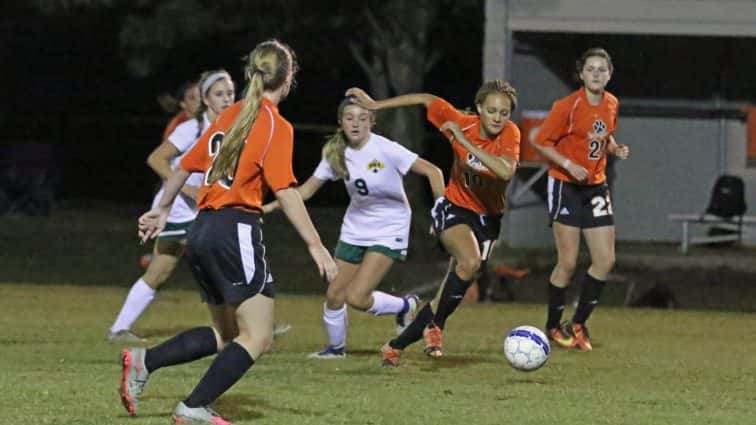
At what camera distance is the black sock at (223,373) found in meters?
8.21

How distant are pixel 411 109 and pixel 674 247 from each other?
8.66 m

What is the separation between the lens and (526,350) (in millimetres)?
10227

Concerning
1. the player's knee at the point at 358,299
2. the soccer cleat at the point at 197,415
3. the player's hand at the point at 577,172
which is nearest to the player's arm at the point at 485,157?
the player's hand at the point at 577,172

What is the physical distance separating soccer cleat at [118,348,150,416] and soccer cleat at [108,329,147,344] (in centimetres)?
400

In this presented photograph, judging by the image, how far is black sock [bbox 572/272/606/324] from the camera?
12.6m

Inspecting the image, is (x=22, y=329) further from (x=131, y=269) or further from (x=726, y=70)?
(x=726, y=70)

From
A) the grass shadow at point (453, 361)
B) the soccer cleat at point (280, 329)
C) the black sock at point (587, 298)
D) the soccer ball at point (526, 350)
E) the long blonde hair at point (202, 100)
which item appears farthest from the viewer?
the soccer cleat at point (280, 329)

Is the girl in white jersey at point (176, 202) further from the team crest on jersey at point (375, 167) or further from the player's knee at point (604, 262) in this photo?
the player's knee at point (604, 262)

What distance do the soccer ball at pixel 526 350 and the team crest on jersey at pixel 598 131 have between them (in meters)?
2.46

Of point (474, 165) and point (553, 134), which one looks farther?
point (553, 134)

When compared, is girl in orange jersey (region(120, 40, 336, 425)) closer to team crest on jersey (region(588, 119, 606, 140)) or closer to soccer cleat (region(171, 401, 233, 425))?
soccer cleat (region(171, 401, 233, 425))

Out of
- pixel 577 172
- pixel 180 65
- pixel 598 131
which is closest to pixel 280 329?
pixel 577 172

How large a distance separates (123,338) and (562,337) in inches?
125

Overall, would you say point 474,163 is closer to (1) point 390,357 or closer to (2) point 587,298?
(1) point 390,357
